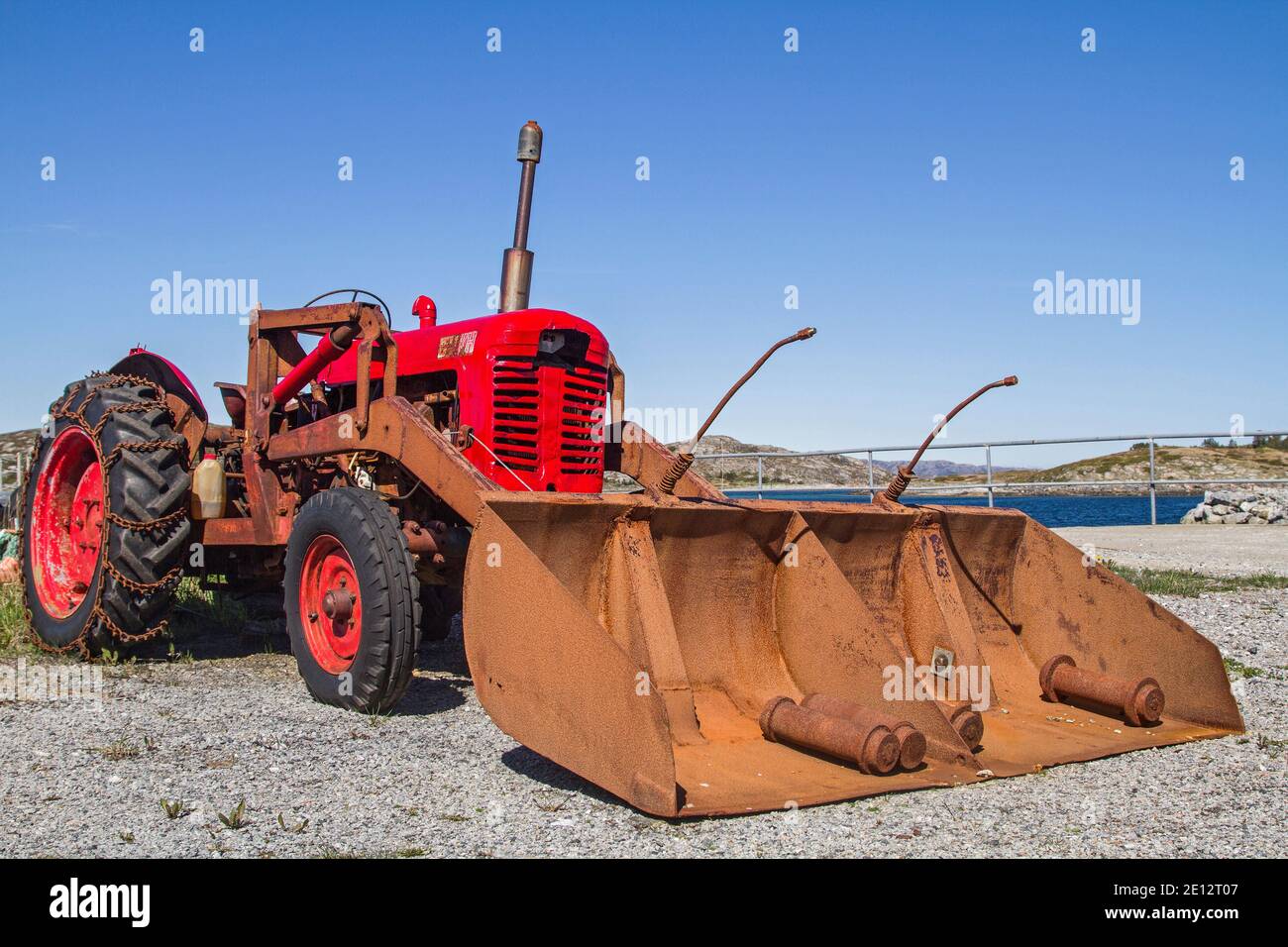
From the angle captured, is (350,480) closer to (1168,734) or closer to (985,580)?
(985,580)

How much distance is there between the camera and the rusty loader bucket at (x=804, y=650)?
12.2ft

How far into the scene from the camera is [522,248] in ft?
20.9

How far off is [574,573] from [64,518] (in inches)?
186

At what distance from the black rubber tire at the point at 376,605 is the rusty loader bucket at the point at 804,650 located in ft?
2.55

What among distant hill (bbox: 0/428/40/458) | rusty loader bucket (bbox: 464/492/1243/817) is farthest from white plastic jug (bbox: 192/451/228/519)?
distant hill (bbox: 0/428/40/458)

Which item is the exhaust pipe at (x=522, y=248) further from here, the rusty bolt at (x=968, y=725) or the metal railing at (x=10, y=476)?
the metal railing at (x=10, y=476)

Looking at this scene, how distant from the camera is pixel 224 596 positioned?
8.92 meters

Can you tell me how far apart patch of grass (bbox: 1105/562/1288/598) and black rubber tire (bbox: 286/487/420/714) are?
22.5 ft

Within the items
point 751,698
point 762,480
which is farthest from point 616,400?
point 762,480

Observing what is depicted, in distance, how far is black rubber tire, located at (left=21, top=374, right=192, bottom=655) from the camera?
622cm

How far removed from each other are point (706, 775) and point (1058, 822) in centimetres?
123

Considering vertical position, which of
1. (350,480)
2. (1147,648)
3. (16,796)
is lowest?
(16,796)

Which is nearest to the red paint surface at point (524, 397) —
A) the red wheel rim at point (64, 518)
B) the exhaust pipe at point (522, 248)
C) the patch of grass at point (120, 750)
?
the exhaust pipe at point (522, 248)

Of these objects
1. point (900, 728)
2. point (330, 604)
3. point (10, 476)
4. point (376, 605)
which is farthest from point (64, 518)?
point (10, 476)
